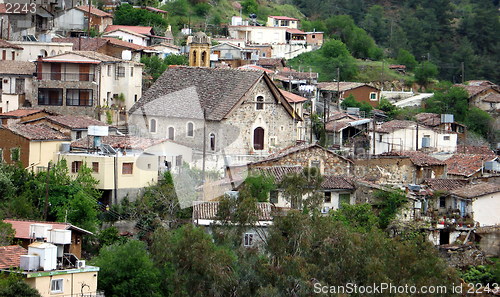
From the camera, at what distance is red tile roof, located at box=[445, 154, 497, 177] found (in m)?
Answer: 44.1

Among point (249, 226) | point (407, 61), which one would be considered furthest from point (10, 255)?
point (407, 61)

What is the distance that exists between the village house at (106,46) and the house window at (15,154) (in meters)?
13.0

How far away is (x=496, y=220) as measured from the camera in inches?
1522

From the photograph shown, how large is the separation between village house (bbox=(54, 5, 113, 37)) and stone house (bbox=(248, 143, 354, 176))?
69.4ft

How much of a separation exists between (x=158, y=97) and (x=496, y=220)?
40.8ft

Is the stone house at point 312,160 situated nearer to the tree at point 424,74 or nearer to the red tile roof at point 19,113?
the red tile roof at point 19,113

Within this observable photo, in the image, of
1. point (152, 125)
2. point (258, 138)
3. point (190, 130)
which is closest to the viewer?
point (190, 130)

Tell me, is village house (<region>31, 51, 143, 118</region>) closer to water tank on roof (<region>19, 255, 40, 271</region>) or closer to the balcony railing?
the balcony railing

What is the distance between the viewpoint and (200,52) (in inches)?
1815

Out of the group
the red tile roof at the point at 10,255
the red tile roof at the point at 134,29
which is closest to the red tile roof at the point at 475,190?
the red tile roof at the point at 10,255

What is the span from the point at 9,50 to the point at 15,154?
1197 cm

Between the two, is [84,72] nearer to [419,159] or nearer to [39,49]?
[39,49]

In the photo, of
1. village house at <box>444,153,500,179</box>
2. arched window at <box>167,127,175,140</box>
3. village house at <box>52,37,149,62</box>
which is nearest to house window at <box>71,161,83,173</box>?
arched window at <box>167,127,175,140</box>

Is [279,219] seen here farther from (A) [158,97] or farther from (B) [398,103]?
(B) [398,103]
